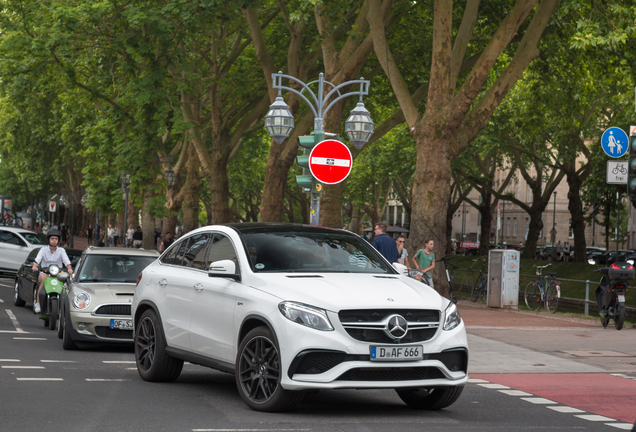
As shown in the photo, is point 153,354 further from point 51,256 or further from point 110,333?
point 51,256

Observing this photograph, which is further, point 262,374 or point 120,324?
point 120,324

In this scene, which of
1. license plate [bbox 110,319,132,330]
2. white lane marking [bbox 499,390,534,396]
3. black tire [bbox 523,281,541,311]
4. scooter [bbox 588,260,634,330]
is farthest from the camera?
black tire [bbox 523,281,541,311]

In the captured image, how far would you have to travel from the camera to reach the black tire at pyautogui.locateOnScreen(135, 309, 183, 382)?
904 centimetres

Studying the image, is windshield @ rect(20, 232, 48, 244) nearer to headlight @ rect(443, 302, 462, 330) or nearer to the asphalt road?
the asphalt road

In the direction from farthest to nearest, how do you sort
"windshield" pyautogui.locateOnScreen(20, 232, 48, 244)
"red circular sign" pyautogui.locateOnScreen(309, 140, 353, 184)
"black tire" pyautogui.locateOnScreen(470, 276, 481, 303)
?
"windshield" pyautogui.locateOnScreen(20, 232, 48, 244), "black tire" pyautogui.locateOnScreen(470, 276, 481, 303), "red circular sign" pyautogui.locateOnScreen(309, 140, 353, 184)

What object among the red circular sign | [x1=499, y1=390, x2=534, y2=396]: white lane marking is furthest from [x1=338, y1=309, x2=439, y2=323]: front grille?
the red circular sign

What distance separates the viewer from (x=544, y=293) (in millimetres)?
23000

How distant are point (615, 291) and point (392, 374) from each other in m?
11.6

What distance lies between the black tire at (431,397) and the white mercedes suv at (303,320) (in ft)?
0.03

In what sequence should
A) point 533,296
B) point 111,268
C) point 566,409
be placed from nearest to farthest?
point 566,409 → point 111,268 → point 533,296

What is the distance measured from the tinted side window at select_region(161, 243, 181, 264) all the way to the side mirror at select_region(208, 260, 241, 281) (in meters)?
1.66

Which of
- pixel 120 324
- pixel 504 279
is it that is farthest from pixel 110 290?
pixel 504 279

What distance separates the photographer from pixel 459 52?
21156 millimetres

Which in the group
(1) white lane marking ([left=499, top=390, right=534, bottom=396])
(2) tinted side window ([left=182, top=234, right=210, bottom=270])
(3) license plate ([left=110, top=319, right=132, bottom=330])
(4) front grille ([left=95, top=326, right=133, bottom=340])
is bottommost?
(1) white lane marking ([left=499, top=390, right=534, bottom=396])
